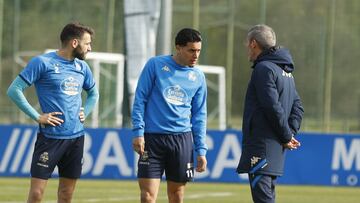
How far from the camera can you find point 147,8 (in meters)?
24.7

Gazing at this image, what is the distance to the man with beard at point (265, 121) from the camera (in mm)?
9750

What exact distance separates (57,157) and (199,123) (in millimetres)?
1456

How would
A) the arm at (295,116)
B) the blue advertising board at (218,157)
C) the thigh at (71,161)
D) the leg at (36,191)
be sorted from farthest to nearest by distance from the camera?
the blue advertising board at (218,157), the thigh at (71,161), the leg at (36,191), the arm at (295,116)

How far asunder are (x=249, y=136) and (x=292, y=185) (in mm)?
Result: 12143

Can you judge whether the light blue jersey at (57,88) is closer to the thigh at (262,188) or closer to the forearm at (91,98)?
the forearm at (91,98)

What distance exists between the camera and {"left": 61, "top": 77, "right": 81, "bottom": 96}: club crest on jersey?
35.3 ft

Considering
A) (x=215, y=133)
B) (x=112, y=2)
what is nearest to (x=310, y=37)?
(x=112, y=2)

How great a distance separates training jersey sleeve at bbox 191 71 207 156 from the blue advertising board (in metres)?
10.8

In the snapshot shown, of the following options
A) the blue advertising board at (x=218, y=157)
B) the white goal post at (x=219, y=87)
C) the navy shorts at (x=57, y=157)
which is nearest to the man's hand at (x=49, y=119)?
the navy shorts at (x=57, y=157)

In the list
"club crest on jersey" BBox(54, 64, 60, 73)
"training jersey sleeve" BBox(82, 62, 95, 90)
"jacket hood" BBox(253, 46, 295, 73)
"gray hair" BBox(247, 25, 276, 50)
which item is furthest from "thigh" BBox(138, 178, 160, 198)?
Result: "gray hair" BBox(247, 25, 276, 50)

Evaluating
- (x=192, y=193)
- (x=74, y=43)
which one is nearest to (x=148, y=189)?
(x=74, y=43)

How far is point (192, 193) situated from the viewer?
18.9m

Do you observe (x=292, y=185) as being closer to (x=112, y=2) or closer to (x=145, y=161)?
(x=145, y=161)

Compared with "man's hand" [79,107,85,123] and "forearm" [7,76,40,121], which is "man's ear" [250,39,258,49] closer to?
"man's hand" [79,107,85,123]
